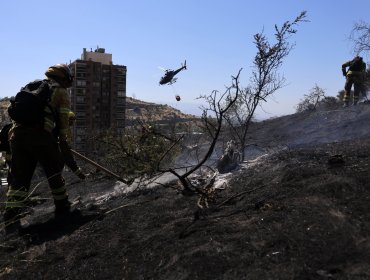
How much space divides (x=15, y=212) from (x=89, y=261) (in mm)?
1736

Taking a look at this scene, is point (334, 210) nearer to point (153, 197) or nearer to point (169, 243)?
point (169, 243)

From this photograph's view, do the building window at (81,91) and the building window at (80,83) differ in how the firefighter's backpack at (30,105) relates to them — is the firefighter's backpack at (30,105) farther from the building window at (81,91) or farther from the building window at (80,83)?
the building window at (80,83)

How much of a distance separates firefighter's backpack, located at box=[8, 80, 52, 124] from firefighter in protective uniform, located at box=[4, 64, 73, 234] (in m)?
0.08

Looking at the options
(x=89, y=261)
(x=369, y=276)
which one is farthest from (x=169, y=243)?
(x=369, y=276)

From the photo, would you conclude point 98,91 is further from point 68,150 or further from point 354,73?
point 68,150

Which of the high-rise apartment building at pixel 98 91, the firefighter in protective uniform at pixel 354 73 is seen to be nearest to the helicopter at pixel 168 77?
the firefighter in protective uniform at pixel 354 73

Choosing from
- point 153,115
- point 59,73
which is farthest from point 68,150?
point 153,115

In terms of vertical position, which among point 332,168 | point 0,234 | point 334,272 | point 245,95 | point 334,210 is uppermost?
point 245,95

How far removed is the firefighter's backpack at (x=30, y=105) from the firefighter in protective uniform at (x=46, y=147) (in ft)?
0.28

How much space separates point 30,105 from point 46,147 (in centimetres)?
48

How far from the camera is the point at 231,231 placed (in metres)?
2.87

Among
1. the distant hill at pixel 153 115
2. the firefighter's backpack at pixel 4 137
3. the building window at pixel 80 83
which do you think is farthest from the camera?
the building window at pixel 80 83

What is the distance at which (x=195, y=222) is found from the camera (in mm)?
3248

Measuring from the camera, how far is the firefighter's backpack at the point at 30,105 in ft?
13.5
